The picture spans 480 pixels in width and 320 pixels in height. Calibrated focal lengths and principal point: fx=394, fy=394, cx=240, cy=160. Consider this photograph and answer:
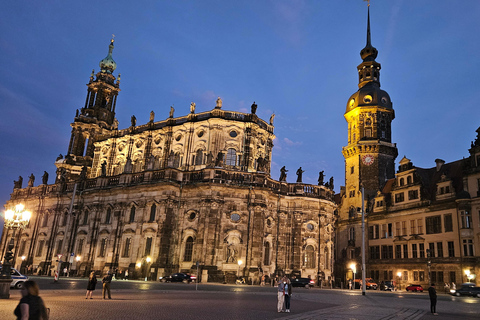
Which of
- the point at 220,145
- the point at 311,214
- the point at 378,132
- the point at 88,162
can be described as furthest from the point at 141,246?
the point at 378,132

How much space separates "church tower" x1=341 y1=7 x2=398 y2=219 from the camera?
65812 mm

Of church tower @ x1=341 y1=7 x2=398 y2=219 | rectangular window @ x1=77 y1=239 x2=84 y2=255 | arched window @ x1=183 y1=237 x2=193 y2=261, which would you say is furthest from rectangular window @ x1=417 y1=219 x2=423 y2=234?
rectangular window @ x1=77 y1=239 x2=84 y2=255

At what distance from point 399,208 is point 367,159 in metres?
12.4

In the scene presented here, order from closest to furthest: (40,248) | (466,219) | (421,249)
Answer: (466,219), (421,249), (40,248)

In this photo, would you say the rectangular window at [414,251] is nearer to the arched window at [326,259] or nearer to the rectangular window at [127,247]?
the arched window at [326,259]

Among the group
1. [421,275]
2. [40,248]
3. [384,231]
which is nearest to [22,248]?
[40,248]

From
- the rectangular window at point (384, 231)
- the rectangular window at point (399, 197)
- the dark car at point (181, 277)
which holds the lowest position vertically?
the dark car at point (181, 277)

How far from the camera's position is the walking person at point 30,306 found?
6.49m

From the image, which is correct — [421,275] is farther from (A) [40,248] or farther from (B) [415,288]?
(A) [40,248]

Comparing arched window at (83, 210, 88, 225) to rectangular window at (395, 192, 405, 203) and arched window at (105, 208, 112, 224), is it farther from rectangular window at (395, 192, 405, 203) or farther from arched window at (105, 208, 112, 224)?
rectangular window at (395, 192, 405, 203)

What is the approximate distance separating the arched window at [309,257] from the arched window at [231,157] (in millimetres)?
14270

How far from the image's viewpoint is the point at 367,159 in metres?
66.6

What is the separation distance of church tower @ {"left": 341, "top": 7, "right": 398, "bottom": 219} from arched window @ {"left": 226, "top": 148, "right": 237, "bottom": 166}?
1016 inches

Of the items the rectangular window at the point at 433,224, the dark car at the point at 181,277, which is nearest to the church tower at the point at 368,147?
the rectangular window at the point at 433,224
